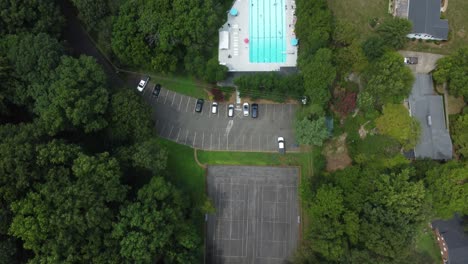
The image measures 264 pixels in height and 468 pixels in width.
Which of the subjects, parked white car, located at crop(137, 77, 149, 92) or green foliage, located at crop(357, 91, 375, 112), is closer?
green foliage, located at crop(357, 91, 375, 112)

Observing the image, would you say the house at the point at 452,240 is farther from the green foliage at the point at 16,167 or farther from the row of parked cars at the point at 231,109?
the green foliage at the point at 16,167

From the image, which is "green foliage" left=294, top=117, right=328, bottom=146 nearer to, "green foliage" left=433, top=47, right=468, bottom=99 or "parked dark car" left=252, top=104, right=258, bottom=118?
"parked dark car" left=252, top=104, right=258, bottom=118

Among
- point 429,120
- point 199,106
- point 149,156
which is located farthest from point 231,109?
point 429,120

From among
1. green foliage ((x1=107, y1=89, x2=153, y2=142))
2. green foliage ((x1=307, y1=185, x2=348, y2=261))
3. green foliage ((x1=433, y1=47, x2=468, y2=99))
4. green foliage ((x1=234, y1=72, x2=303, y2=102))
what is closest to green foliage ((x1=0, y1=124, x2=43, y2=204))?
green foliage ((x1=107, y1=89, x2=153, y2=142))

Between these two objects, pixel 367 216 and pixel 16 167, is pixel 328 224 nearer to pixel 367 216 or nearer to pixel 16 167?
pixel 367 216

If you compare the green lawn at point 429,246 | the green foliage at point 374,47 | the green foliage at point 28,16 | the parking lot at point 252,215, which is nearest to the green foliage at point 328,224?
the parking lot at point 252,215

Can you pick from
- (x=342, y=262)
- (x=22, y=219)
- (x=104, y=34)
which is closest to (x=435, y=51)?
(x=342, y=262)
